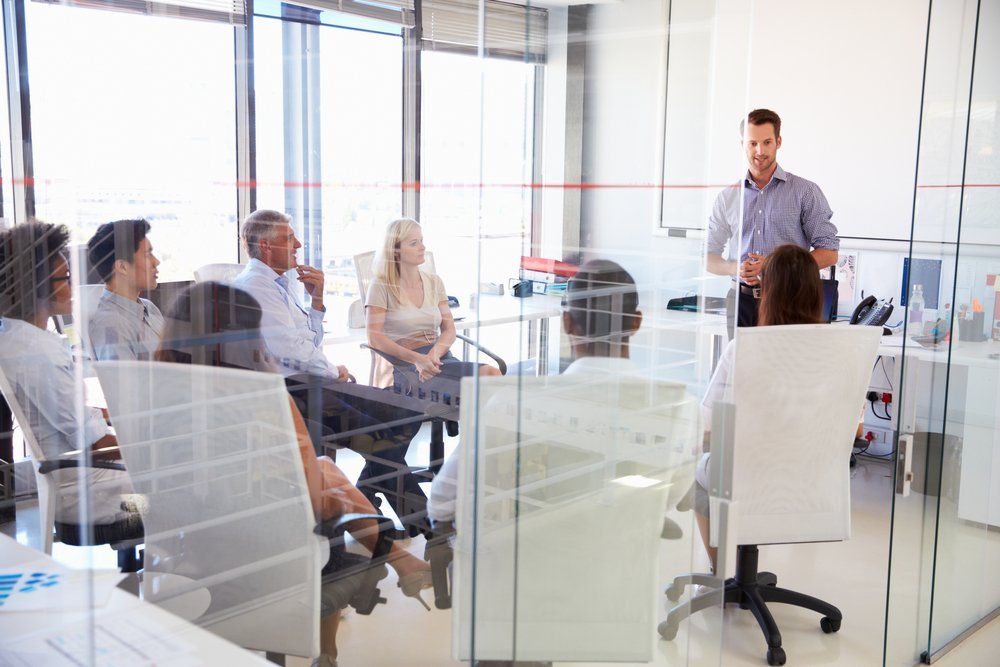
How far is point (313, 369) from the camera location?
65.6 inches

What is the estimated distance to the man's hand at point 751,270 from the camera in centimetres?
342

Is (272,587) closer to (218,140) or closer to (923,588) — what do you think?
(218,140)

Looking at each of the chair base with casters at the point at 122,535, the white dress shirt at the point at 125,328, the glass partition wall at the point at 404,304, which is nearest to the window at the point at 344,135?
the glass partition wall at the point at 404,304

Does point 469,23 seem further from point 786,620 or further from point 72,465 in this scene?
point 786,620

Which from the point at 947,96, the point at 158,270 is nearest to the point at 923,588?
the point at 947,96

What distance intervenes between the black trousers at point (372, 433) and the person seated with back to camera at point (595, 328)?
0.05 m

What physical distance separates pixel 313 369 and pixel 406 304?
28 centimetres

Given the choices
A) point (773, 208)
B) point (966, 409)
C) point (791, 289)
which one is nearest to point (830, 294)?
point (773, 208)

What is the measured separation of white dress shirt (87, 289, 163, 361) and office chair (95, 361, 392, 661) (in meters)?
0.02

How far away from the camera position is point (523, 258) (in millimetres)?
1526

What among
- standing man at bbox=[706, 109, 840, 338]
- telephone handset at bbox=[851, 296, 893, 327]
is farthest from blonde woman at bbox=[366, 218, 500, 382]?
telephone handset at bbox=[851, 296, 893, 327]

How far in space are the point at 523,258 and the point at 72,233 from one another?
72cm

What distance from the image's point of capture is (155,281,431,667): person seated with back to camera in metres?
1.54

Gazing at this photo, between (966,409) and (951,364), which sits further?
(966,409)
